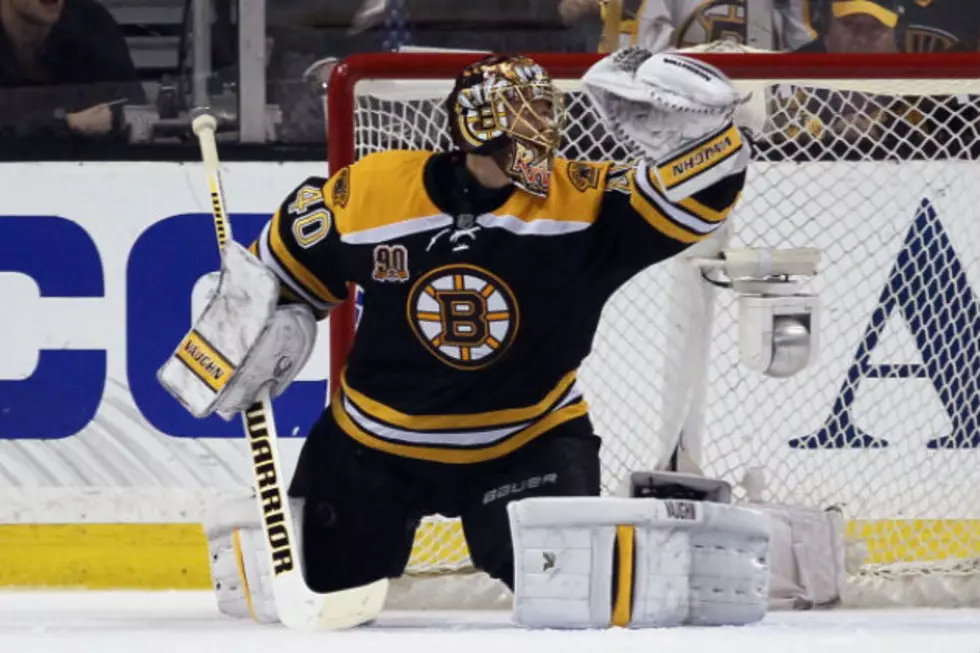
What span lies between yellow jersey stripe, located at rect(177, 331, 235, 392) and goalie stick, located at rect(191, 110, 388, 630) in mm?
91

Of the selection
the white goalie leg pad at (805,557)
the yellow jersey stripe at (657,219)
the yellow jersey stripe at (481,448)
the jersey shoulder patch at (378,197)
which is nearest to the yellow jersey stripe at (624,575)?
the yellow jersey stripe at (481,448)

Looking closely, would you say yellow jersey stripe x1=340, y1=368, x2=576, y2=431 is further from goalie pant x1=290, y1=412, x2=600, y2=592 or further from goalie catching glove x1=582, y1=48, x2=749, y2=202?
goalie catching glove x1=582, y1=48, x2=749, y2=202

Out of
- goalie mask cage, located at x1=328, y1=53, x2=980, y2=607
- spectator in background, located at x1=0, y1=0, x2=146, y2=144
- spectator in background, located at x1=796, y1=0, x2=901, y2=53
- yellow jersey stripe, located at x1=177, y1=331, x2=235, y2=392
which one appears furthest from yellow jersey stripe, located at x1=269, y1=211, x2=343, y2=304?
spectator in background, located at x1=796, y1=0, x2=901, y2=53

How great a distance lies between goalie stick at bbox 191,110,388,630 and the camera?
261cm

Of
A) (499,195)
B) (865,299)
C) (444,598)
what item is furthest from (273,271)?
(865,299)

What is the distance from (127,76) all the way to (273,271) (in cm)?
131

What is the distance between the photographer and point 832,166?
369 centimetres

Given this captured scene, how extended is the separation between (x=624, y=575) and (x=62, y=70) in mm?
1966

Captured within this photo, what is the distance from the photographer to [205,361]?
2.71m

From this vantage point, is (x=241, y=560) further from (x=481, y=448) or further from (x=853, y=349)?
(x=853, y=349)

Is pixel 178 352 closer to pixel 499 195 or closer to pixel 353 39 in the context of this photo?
pixel 499 195

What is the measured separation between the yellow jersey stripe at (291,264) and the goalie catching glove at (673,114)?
1.56ft

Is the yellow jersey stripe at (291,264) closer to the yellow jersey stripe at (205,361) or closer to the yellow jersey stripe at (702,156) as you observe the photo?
the yellow jersey stripe at (205,361)

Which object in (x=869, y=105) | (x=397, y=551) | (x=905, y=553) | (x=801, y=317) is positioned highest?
(x=869, y=105)
